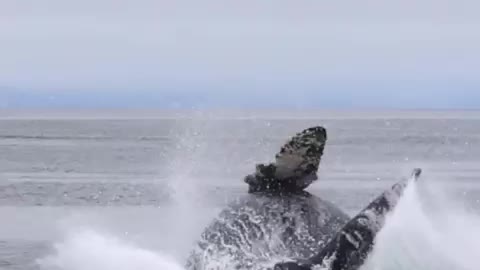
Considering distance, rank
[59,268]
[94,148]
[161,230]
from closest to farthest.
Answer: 1. [59,268]
2. [161,230]
3. [94,148]

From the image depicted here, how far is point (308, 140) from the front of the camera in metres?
14.1

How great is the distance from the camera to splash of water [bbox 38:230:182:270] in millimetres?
16578

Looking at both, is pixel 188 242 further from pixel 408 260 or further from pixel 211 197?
pixel 211 197

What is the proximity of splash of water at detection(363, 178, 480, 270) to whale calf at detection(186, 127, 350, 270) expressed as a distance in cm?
94

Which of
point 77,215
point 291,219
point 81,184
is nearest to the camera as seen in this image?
point 291,219

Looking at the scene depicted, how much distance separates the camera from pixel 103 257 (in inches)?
691

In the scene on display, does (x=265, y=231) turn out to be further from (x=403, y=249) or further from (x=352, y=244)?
(x=352, y=244)

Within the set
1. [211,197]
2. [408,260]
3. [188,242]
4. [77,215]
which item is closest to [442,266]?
[408,260]

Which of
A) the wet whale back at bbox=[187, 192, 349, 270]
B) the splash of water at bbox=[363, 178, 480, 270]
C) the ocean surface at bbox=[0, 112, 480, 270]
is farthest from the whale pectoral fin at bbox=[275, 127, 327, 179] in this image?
the ocean surface at bbox=[0, 112, 480, 270]

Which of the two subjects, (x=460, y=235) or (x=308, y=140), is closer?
(x=308, y=140)

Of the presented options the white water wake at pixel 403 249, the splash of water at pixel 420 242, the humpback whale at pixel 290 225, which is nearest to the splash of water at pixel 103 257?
the white water wake at pixel 403 249

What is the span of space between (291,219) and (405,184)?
175 cm

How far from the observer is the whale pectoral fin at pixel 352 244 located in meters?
11.6

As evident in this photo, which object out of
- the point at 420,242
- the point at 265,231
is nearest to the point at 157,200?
the point at 265,231
